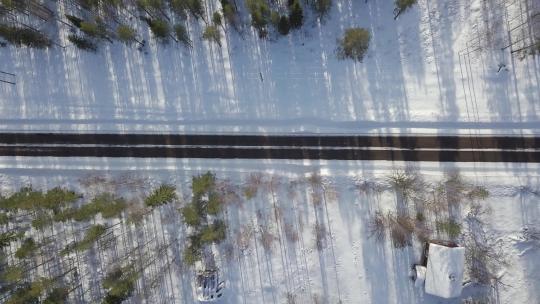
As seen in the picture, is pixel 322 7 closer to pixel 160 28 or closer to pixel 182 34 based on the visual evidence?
pixel 182 34

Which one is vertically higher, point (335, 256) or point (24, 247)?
point (24, 247)

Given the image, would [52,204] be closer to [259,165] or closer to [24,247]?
[24,247]

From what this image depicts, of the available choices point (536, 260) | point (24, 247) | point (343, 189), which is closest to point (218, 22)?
point (343, 189)

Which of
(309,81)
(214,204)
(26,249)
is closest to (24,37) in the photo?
(26,249)

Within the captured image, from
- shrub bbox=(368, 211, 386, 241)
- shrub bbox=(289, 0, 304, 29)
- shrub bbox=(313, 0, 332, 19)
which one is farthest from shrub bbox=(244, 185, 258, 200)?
shrub bbox=(313, 0, 332, 19)

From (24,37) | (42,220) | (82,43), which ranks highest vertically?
(24,37)

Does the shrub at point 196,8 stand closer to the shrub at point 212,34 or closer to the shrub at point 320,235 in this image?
the shrub at point 212,34
